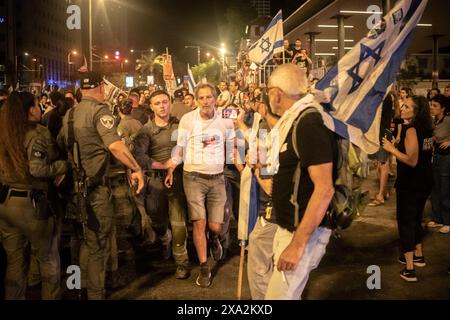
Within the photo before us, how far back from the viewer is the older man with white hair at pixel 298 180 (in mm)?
3168

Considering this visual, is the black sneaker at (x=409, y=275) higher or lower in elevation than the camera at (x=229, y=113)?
lower

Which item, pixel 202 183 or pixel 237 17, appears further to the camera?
pixel 237 17

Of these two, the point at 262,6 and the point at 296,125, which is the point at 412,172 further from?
the point at 262,6

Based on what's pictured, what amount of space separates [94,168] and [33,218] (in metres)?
0.78

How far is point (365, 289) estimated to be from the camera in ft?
18.3

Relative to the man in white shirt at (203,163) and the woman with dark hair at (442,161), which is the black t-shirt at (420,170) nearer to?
the woman with dark hair at (442,161)

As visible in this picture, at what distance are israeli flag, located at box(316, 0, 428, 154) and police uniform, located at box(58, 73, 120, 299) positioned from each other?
221 cm

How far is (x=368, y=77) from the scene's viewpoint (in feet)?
13.0

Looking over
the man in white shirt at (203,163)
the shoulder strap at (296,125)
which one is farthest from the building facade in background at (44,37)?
the shoulder strap at (296,125)

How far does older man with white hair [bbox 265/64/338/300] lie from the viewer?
3168 millimetres

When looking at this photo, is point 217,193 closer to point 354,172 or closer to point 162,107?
point 162,107

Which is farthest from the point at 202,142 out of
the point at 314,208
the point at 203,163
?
the point at 314,208
